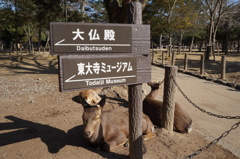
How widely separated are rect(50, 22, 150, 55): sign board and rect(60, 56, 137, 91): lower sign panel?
11cm

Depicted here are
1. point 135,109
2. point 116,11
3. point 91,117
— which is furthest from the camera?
point 116,11

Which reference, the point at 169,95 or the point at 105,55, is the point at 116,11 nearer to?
the point at 169,95

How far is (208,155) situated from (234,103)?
3.99 meters

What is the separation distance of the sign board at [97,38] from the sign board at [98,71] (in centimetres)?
10

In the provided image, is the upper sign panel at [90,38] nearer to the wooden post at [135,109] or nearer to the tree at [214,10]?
the wooden post at [135,109]

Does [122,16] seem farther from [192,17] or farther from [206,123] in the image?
[192,17]

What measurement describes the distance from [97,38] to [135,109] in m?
1.22

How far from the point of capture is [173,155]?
3543 millimetres

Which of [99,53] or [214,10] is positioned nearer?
[99,53]

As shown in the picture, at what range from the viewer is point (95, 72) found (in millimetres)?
2428

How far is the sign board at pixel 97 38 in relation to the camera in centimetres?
223

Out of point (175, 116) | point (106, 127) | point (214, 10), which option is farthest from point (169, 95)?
Answer: point (214, 10)

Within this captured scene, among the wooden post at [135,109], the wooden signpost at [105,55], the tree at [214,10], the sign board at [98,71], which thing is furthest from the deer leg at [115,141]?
the tree at [214,10]

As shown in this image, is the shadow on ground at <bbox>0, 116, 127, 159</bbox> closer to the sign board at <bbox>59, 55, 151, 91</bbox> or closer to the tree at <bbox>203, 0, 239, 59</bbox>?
the sign board at <bbox>59, 55, 151, 91</bbox>
